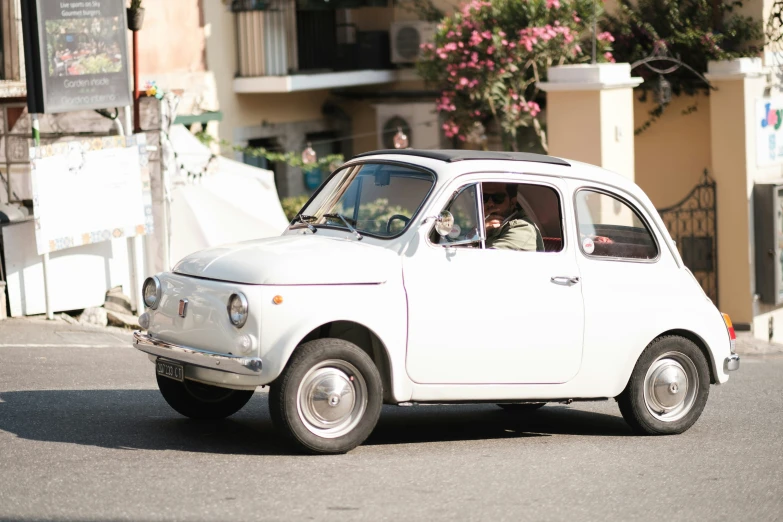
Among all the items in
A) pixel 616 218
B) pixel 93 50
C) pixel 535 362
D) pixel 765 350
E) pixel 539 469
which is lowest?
pixel 765 350

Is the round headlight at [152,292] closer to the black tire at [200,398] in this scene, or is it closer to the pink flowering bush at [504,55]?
the black tire at [200,398]

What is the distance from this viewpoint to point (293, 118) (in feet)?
77.8

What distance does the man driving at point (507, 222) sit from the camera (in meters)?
8.07

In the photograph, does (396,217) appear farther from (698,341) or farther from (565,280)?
(698,341)

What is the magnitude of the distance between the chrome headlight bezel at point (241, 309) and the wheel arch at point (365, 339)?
0.50 meters

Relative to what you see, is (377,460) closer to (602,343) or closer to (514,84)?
(602,343)

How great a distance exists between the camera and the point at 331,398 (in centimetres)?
723

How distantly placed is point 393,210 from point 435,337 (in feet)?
2.92

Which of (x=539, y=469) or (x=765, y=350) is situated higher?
(x=539, y=469)

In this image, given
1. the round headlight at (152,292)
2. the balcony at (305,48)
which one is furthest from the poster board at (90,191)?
the balcony at (305,48)

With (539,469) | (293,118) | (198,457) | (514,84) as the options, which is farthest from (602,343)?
(293,118)

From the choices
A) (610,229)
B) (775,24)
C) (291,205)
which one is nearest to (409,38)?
(291,205)

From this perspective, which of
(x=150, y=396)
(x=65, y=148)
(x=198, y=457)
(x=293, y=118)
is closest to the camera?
(x=198, y=457)

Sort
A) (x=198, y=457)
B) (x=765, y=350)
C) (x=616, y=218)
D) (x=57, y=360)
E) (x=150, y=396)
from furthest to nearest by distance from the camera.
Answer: (x=765, y=350), (x=57, y=360), (x=150, y=396), (x=616, y=218), (x=198, y=457)
